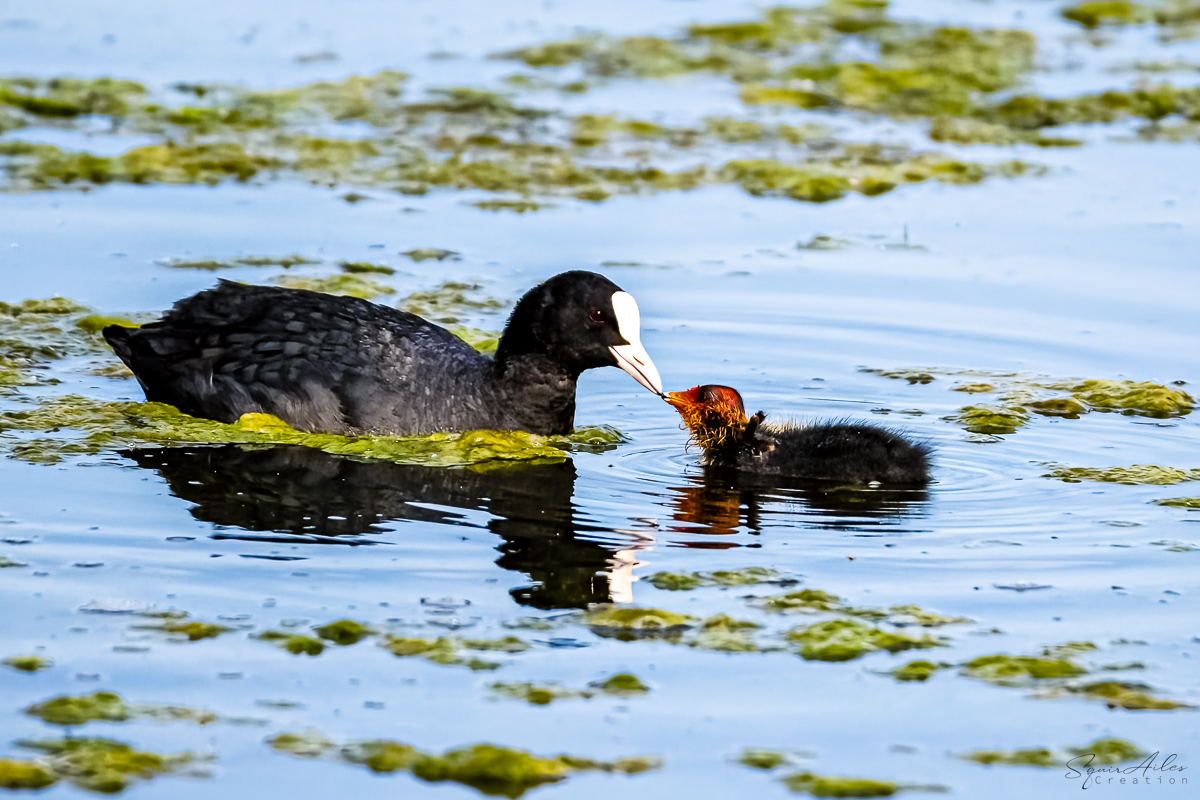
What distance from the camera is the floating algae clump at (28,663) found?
16.6ft

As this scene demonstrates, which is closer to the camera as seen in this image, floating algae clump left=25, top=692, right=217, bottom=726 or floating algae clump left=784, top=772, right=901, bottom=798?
floating algae clump left=784, top=772, right=901, bottom=798

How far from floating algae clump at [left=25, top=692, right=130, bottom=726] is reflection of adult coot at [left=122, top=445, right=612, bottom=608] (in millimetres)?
1464

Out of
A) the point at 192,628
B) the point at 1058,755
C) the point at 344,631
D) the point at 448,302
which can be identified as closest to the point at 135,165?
the point at 448,302

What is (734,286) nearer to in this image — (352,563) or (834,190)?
(834,190)

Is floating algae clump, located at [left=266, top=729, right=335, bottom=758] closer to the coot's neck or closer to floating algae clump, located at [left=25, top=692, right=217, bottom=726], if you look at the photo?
floating algae clump, located at [left=25, top=692, right=217, bottom=726]

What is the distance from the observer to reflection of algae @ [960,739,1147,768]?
4680 mm

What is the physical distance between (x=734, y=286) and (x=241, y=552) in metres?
4.57

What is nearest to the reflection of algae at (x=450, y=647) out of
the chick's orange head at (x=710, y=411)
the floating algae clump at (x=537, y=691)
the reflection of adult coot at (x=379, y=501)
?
the floating algae clump at (x=537, y=691)

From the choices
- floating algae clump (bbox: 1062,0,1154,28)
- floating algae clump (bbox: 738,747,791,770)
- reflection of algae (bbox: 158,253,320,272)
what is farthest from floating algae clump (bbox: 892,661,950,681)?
floating algae clump (bbox: 1062,0,1154,28)

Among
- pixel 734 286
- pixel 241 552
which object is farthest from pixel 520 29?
pixel 241 552

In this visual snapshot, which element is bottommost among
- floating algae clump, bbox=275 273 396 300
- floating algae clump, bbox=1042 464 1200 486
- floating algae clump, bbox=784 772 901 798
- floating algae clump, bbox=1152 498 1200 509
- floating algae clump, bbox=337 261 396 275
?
floating algae clump, bbox=784 772 901 798

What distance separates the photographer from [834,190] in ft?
39.3

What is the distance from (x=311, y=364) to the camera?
750cm

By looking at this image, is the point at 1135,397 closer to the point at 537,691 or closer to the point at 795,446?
the point at 795,446
